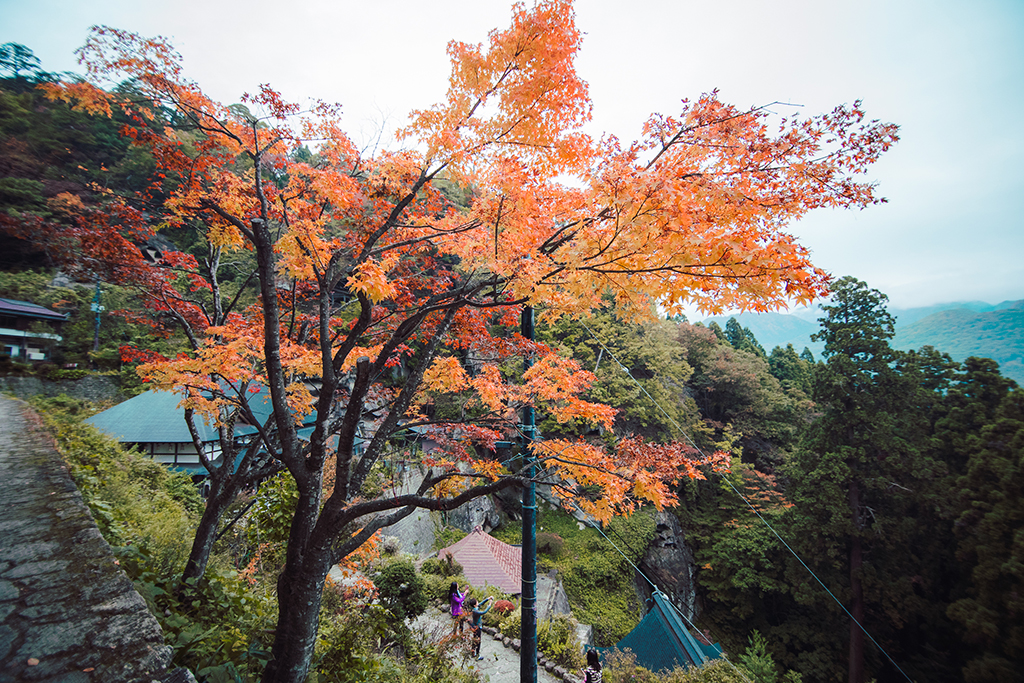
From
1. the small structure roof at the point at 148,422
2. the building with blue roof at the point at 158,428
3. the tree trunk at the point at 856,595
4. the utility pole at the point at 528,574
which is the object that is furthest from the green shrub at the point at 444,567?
the tree trunk at the point at 856,595

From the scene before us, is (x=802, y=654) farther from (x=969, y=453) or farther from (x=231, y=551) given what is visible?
(x=231, y=551)

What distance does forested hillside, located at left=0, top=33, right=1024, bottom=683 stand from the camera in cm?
414

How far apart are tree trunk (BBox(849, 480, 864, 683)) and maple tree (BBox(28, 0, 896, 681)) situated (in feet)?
40.4

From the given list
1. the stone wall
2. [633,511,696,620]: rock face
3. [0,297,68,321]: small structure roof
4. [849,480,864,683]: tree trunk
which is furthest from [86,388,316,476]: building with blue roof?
Result: [849,480,864,683]: tree trunk

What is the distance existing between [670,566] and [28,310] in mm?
27998

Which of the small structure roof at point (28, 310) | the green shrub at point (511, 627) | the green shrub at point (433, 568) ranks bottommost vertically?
the green shrub at point (433, 568)

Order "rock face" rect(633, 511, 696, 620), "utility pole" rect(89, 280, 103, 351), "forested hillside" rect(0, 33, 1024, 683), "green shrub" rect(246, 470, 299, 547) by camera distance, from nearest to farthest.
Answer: "forested hillside" rect(0, 33, 1024, 683)
"green shrub" rect(246, 470, 299, 547)
"rock face" rect(633, 511, 696, 620)
"utility pole" rect(89, 280, 103, 351)

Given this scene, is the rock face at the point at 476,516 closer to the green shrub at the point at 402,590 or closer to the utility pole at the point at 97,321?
the green shrub at the point at 402,590

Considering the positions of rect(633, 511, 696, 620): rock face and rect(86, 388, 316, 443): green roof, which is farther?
rect(633, 511, 696, 620): rock face

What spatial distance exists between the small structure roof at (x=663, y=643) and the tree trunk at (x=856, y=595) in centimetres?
612

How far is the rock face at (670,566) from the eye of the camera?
47.1ft

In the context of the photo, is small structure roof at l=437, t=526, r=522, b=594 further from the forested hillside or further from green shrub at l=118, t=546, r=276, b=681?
green shrub at l=118, t=546, r=276, b=681

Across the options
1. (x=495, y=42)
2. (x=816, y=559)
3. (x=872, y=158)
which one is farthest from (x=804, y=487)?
(x=495, y=42)

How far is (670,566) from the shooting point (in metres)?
14.9
